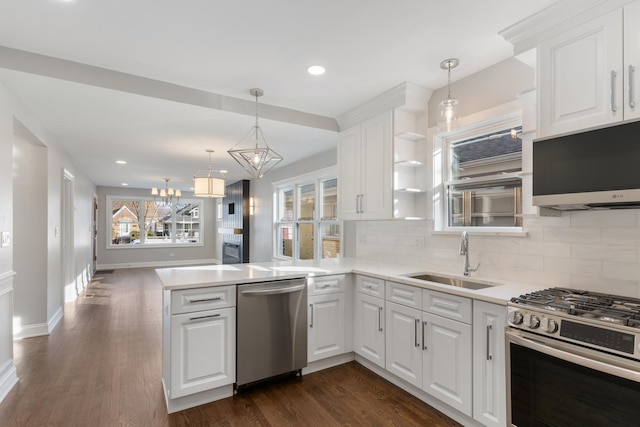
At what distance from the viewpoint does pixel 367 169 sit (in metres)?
3.50

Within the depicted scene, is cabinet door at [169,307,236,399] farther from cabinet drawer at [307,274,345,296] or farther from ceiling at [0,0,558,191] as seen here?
ceiling at [0,0,558,191]

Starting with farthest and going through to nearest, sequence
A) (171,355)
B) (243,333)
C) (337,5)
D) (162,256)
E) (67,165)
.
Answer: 1. (162,256)
2. (67,165)
3. (243,333)
4. (171,355)
5. (337,5)

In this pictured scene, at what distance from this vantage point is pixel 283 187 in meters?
6.62

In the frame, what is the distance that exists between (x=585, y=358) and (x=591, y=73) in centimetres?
147

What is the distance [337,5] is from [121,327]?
14.3 feet

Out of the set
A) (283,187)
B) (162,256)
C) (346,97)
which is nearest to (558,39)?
(346,97)

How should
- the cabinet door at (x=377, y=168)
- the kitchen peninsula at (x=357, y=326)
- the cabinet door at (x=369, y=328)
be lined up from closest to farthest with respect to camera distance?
the kitchen peninsula at (x=357, y=326) < the cabinet door at (x=369, y=328) < the cabinet door at (x=377, y=168)

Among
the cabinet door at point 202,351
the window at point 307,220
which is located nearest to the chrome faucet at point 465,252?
the cabinet door at point 202,351

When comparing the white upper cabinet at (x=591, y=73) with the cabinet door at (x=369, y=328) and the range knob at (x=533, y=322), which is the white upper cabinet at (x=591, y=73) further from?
the cabinet door at (x=369, y=328)

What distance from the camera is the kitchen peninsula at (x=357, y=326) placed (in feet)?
7.07

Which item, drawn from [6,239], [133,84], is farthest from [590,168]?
[6,239]

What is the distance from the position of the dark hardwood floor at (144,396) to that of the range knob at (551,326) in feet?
3.43

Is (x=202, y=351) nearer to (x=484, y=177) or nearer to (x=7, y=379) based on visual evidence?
(x=7, y=379)

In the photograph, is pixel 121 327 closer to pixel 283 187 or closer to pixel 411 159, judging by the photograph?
pixel 283 187
